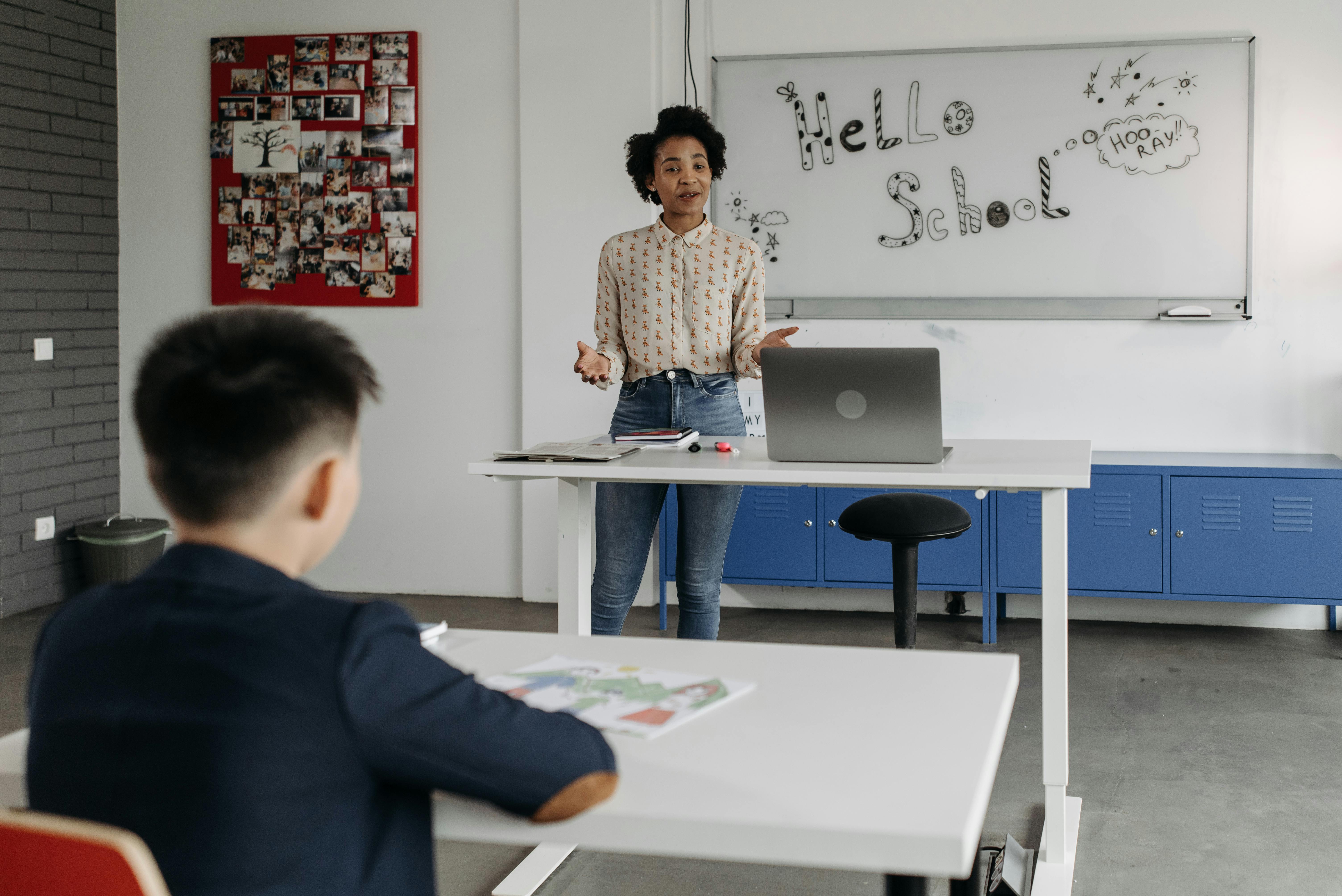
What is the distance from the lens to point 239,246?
5.15 meters

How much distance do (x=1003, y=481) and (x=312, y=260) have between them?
368cm

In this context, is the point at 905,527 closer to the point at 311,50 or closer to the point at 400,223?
the point at 400,223

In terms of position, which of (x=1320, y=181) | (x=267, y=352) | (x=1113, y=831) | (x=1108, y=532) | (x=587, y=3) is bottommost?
(x=1113, y=831)

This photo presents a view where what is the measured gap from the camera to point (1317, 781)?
2.89 metres

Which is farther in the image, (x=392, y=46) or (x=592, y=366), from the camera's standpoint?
(x=392, y=46)

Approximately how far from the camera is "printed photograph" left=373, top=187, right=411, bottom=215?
5.01 metres

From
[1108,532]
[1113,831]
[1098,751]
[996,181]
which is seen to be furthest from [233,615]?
[996,181]

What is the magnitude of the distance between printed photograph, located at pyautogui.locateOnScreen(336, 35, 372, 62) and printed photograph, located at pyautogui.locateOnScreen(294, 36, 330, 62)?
0.05m

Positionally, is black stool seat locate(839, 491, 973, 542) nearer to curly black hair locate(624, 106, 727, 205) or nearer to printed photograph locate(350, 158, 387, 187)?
curly black hair locate(624, 106, 727, 205)

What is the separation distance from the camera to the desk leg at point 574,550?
2.64 meters

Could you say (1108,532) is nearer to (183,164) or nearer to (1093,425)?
(1093,425)

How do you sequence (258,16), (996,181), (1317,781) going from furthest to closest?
(258,16) → (996,181) → (1317,781)

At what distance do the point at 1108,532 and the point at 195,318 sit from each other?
3.83 m

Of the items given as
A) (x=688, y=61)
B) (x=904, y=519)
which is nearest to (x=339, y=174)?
A: (x=688, y=61)
